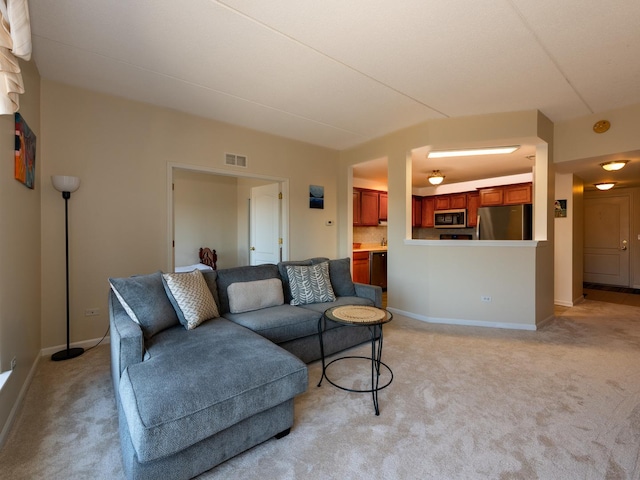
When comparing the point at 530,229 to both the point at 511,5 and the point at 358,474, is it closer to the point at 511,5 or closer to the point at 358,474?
the point at 511,5

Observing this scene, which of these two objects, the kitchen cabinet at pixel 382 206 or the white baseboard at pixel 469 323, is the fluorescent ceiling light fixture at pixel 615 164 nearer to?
the white baseboard at pixel 469 323

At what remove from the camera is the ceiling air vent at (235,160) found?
158 inches

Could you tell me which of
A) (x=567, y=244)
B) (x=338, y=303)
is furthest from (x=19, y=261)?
(x=567, y=244)

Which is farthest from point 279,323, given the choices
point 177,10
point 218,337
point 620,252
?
point 620,252

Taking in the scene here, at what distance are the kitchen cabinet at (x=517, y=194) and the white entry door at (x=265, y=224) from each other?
4.50 metres

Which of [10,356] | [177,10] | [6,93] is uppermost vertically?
[177,10]

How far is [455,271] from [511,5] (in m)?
2.80

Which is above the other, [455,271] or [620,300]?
[455,271]

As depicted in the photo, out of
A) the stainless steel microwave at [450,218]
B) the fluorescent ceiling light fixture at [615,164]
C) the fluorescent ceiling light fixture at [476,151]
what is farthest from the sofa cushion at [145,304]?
the stainless steel microwave at [450,218]

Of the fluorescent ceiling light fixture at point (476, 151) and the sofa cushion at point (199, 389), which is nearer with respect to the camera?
the sofa cushion at point (199, 389)

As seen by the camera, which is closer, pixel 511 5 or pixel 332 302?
pixel 511 5

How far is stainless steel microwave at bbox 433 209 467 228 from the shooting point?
21.9 ft

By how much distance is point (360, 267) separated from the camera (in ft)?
19.1

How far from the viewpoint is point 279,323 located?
2.55 metres
